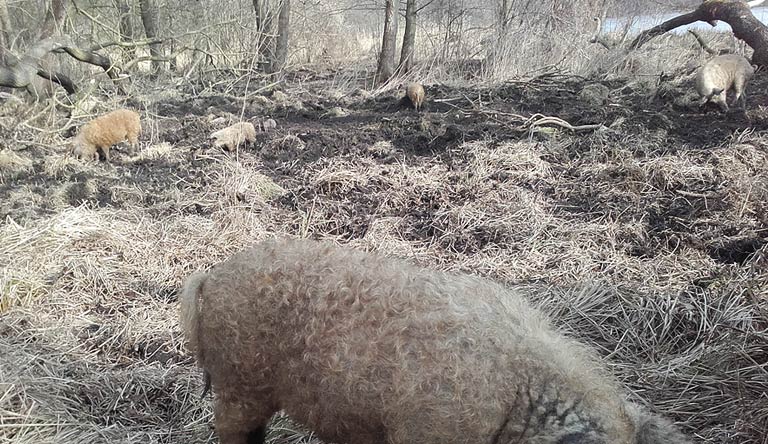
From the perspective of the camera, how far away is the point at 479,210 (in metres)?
5.06

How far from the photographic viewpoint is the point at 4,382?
308 cm

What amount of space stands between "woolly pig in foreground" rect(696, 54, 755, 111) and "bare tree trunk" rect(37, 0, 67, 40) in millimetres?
8665

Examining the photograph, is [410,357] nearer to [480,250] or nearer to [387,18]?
[480,250]

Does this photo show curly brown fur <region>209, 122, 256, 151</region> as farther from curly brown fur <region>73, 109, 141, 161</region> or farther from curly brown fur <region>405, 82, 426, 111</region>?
curly brown fur <region>405, 82, 426, 111</region>

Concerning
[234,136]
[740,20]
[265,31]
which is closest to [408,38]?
[265,31]

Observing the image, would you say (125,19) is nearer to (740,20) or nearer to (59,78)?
(59,78)

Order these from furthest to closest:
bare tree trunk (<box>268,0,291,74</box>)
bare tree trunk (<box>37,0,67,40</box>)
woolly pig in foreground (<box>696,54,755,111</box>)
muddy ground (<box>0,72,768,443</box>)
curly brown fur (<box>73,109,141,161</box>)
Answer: bare tree trunk (<box>268,0,291,74</box>) → bare tree trunk (<box>37,0,67,40</box>) → woolly pig in foreground (<box>696,54,755,111</box>) → curly brown fur (<box>73,109,141,161</box>) → muddy ground (<box>0,72,768,443</box>)

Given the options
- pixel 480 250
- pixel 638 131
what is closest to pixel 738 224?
pixel 480 250

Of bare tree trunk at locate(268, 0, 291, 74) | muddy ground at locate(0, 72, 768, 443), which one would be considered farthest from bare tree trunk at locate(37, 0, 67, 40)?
bare tree trunk at locate(268, 0, 291, 74)

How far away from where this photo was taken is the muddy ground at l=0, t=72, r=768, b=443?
3.38 meters

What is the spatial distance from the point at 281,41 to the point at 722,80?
859 centimetres

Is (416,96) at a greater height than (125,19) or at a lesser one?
lesser

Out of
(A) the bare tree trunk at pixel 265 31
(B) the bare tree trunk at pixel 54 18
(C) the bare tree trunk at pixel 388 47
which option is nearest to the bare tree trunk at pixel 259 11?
(A) the bare tree trunk at pixel 265 31

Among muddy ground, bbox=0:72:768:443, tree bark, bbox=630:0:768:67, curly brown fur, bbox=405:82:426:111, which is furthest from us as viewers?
tree bark, bbox=630:0:768:67
